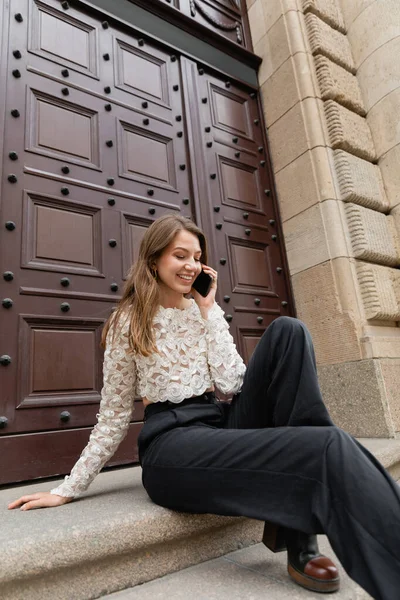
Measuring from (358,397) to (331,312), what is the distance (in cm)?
67

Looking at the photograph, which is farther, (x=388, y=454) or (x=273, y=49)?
(x=273, y=49)

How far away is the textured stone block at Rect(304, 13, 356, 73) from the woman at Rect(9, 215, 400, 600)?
3.25m

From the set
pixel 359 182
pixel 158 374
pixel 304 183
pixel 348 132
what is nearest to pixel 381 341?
pixel 359 182

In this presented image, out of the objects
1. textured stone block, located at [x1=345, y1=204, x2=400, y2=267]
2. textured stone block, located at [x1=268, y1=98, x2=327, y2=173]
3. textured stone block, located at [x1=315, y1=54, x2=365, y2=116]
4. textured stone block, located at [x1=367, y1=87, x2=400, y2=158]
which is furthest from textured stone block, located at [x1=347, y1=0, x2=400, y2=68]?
textured stone block, located at [x1=345, y1=204, x2=400, y2=267]

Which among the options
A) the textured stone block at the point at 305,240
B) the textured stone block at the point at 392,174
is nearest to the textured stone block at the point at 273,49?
the textured stone block at the point at 392,174

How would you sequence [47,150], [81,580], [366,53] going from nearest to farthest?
[81,580]
[47,150]
[366,53]

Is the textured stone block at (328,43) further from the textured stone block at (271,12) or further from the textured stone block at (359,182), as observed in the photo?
the textured stone block at (359,182)

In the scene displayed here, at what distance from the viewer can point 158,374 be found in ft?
5.21

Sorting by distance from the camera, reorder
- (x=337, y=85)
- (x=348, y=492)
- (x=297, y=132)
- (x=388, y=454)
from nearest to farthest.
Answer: (x=348, y=492), (x=388, y=454), (x=297, y=132), (x=337, y=85)

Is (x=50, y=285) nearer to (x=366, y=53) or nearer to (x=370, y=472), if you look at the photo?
(x=370, y=472)

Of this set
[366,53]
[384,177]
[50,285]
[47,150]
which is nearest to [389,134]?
[384,177]

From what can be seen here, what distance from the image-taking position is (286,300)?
3746 millimetres

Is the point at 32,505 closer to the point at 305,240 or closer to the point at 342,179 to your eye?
the point at 305,240

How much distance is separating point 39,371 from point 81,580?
1395mm
